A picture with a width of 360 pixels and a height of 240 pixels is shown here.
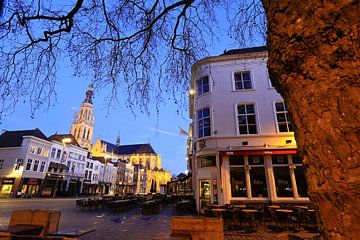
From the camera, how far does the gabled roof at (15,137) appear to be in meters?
35.4

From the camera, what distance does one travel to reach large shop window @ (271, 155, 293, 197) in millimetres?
12602

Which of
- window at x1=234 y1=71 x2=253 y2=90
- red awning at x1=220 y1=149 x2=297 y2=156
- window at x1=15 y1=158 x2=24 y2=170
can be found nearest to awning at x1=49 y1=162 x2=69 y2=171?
window at x1=15 y1=158 x2=24 y2=170

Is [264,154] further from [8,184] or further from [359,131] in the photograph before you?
[8,184]

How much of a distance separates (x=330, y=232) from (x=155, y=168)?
103711 millimetres

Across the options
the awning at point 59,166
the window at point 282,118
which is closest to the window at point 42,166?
Result: the awning at point 59,166

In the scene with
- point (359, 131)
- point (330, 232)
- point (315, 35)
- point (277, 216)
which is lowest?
point (277, 216)

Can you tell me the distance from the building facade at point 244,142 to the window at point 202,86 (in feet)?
0.29

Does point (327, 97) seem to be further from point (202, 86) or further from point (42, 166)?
point (42, 166)

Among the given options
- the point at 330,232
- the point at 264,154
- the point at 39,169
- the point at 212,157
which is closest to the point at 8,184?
the point at 39,169

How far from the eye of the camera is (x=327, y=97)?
3.76 feet

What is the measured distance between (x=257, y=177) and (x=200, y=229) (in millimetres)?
10119

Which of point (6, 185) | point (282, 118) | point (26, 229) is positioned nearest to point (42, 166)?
point (6, 185)

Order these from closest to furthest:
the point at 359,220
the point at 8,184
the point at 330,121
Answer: the point at 359,220 < the point at 330,121 < the point at 8,184

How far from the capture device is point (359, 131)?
1.00 metres
